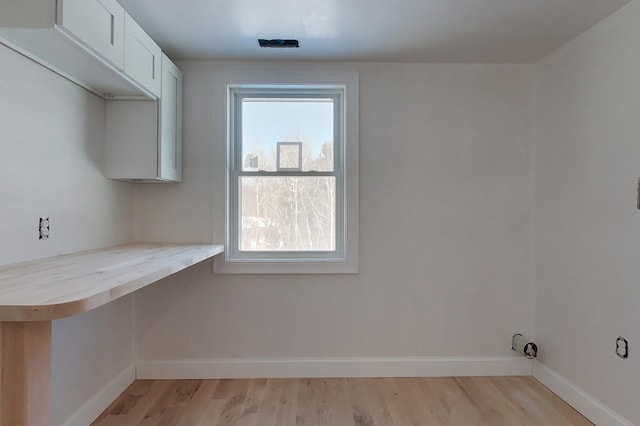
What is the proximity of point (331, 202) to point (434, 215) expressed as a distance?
2.46ft

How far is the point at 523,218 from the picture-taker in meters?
2.46

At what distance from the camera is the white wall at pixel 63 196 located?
1409 mm

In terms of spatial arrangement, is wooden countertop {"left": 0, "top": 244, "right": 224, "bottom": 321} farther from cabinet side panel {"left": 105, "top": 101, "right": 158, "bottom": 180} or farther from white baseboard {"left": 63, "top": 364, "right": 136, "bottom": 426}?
white baseboard {"left": 63, "top": 364, "right": 136, "bottom": 426}

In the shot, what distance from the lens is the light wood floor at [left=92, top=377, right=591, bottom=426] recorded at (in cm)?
192

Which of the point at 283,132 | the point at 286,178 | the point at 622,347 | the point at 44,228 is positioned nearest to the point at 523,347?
the point at 622,347

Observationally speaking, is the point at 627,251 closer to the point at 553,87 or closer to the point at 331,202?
the point at 553,87

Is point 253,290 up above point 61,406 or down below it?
above

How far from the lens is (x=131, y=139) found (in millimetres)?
2041

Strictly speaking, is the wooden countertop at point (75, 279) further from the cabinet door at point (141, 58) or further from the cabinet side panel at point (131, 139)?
the cabinet door at point (141, 58)

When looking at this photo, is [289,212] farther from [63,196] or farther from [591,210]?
[591,210]

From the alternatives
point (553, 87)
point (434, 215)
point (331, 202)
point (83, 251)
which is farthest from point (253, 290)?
point (553, 87)

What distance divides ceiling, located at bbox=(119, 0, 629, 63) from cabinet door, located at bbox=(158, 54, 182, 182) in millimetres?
186

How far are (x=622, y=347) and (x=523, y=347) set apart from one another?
2.20 ft

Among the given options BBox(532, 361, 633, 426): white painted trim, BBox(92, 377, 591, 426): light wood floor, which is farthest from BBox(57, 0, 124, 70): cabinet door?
BBox(532, 361, 633, 426): white painted trim
